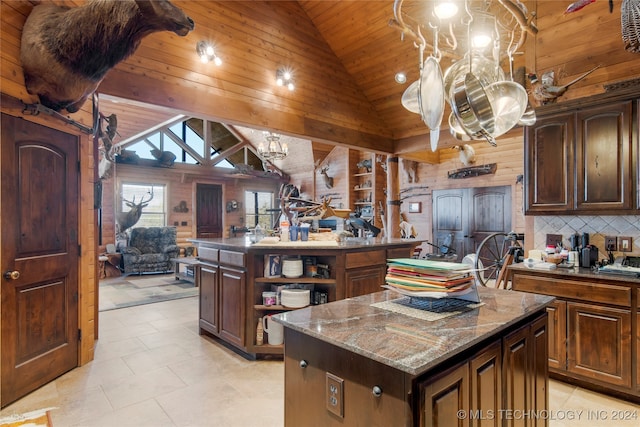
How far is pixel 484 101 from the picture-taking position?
1.80 metres

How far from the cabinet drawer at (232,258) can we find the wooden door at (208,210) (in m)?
7.40

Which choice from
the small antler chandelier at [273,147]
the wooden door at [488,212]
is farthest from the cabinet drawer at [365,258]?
A: the wooden door at [488,212]

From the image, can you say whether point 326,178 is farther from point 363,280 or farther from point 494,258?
point 363,280

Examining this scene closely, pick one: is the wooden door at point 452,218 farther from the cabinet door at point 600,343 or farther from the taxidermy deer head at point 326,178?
the cabinet door at point 600,343

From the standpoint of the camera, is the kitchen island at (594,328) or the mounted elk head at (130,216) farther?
the mounted elk head at (130,216)

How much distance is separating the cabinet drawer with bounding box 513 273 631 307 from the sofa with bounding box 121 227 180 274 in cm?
786

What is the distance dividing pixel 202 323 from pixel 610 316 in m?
3.86

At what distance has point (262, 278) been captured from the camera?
3395 millimetres

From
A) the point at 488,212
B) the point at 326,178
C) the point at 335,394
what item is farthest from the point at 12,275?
the point at 326,178

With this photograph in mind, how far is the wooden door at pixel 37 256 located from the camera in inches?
99.3

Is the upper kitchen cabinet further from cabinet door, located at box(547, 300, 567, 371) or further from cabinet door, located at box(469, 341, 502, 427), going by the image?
cabinet door, located at box(469, 341, 502, 427)

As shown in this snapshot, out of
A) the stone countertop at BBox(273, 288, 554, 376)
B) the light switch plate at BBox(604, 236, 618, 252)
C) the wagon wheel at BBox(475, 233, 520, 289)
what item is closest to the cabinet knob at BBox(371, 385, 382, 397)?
the stone countertop at BBox(273, 288, 554, 376)

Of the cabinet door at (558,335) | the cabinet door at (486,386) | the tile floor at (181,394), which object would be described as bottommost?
the tile floor at (181,394)

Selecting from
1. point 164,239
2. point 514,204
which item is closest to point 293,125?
point 514,204
